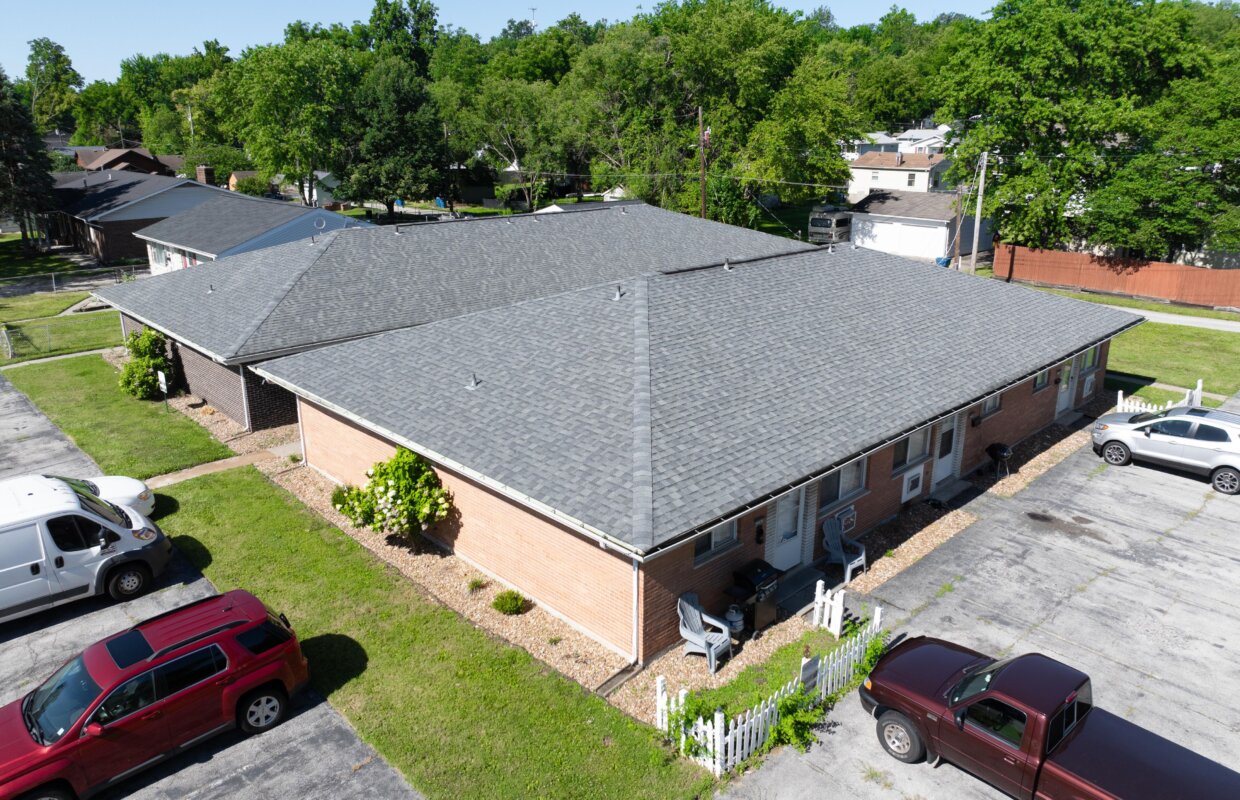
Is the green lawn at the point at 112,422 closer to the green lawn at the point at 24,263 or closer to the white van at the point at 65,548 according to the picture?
the white van at the point at 65,548

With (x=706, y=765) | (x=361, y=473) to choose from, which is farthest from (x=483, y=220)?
(x=706, y=765)

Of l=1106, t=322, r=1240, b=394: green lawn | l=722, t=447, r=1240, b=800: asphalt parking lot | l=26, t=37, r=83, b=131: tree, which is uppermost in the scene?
l=26, t=37, r=83, b=131: tree

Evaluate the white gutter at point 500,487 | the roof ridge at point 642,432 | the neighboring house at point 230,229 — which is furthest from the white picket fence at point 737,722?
the neighboring house at point 230,229

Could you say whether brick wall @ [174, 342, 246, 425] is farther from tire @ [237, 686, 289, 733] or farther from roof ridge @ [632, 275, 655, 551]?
tire @ [237, 686, 289, 733]

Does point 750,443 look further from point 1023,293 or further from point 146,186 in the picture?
point 146,186

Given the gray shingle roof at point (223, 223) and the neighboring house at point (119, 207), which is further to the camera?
the neighboring house at point (119, 207)

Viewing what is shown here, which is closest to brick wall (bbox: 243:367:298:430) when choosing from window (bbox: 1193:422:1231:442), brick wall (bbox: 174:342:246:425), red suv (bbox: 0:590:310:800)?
brick wall (bbox: 174:342:246:425)
